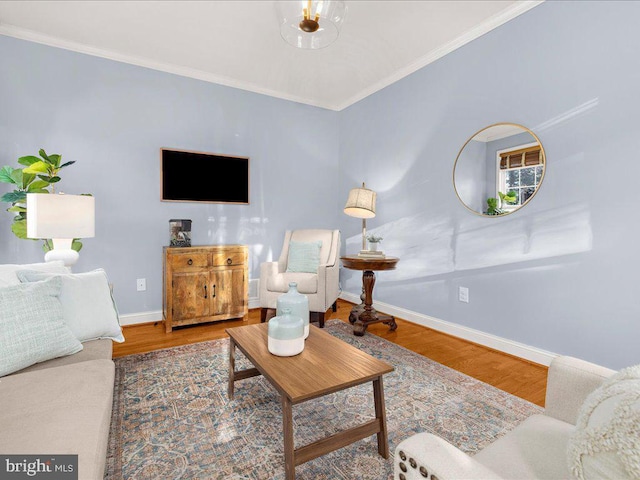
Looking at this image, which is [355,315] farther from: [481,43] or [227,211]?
[481,43]

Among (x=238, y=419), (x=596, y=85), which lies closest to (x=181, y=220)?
(x=238, y=419)

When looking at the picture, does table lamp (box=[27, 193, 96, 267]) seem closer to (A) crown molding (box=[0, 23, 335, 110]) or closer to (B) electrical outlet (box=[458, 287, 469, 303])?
(A) crown molding (box=[0, 23, 335, 110])

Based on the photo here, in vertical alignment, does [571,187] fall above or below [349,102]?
below

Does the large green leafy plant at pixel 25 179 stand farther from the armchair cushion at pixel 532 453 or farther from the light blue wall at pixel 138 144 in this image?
the armchair cushion at pixel 532 453

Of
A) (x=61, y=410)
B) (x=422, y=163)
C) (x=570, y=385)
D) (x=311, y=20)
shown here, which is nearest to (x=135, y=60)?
(x=311, y=20)

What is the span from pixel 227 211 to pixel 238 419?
257 centimetres

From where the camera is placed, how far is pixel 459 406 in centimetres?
188

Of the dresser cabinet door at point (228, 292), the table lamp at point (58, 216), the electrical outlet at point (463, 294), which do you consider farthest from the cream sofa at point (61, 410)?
the electrical outlet at point (463, 294)

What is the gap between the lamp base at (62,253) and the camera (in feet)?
7.59

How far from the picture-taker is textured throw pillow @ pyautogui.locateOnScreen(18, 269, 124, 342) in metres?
1.64

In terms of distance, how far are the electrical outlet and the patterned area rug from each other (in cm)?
79

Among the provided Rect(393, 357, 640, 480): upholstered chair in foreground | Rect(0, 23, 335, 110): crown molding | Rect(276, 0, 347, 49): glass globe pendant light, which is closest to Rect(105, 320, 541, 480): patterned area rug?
Rect(393, 357, 640, 480): upholstered chair in foreground

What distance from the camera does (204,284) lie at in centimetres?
333

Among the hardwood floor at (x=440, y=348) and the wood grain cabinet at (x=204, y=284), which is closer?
the hardwood floor at (x=440, y=348)
